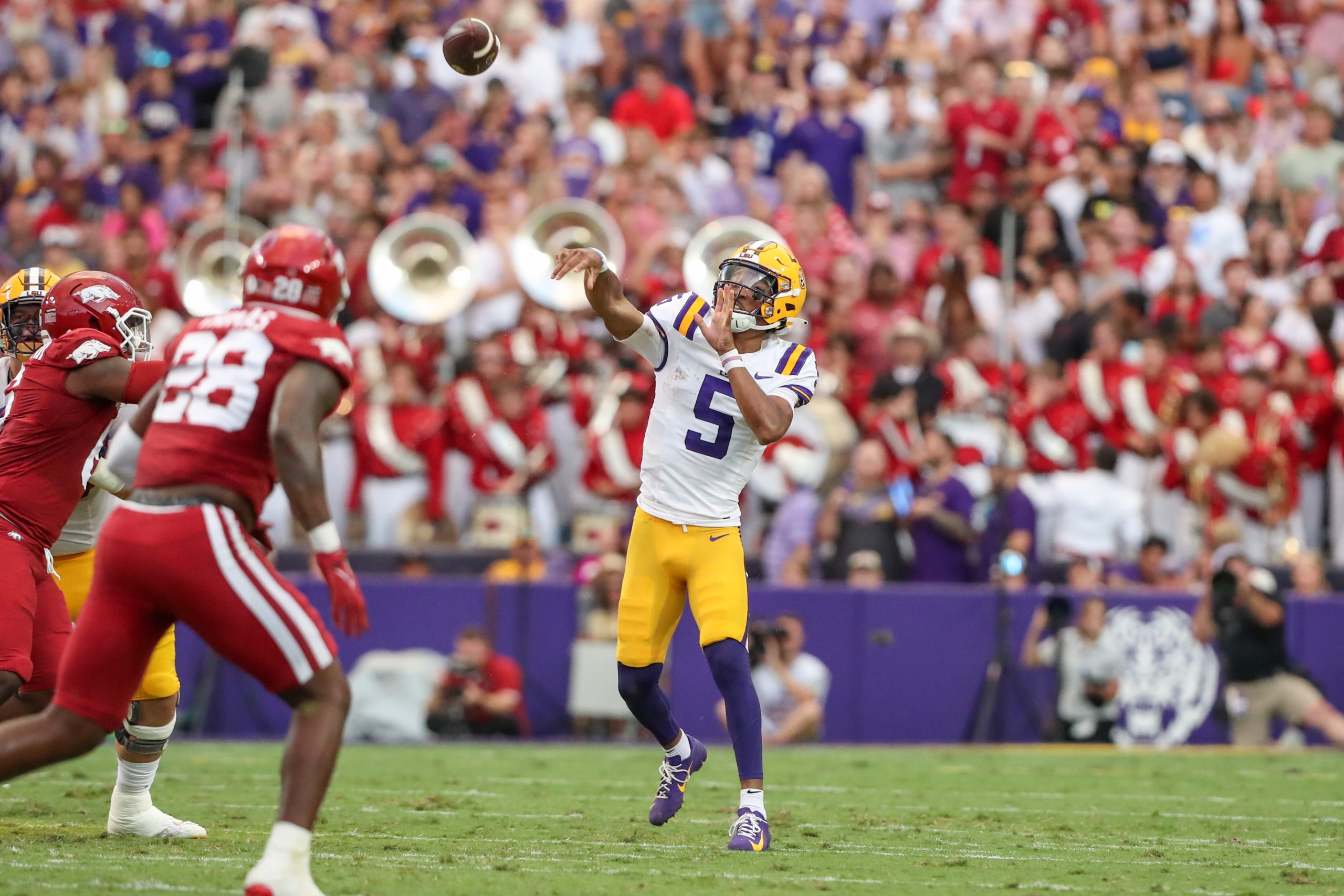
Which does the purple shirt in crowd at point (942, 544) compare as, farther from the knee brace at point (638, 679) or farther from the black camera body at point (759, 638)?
the knee brace at point (638, 679)

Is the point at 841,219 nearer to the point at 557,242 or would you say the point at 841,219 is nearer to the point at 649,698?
the point at 557,242

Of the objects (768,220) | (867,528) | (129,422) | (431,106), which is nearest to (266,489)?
(129,422)

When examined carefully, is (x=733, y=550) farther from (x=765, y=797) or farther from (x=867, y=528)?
(x=867, y=528)

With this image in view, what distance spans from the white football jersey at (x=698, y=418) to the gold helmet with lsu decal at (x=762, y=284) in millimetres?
130

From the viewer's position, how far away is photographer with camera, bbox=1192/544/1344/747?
11742 mm

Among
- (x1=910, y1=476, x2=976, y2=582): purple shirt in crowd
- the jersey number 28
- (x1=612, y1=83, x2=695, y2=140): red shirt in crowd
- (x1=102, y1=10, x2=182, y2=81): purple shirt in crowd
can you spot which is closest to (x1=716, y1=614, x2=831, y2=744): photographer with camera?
(x1=910, y1=476, x2=976, y2=582): purple shirt in crowd

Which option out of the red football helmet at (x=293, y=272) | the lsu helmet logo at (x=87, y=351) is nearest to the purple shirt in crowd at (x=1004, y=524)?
the lsu helmet logo at (x=87, y=351)

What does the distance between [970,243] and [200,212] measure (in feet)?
21.9

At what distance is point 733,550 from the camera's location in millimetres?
6953

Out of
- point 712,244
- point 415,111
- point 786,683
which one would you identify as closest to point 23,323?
point 786,683

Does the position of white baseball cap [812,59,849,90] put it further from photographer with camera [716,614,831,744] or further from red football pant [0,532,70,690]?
red football pant [0,532,70,690]

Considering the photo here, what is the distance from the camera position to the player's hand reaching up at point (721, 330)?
21.9 feet

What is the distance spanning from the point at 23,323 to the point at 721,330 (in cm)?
269

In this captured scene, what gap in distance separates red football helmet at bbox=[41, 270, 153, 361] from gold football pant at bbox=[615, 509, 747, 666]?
6.68 ft
